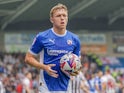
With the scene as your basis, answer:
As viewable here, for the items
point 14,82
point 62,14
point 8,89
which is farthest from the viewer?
point 14,82

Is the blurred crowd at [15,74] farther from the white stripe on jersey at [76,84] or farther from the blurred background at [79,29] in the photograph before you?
the white stripe on jersey at [76,84]

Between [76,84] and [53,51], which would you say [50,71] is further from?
[76,84]

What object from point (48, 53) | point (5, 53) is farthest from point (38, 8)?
point (48, 53)

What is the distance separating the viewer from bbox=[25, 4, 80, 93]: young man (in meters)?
7.83

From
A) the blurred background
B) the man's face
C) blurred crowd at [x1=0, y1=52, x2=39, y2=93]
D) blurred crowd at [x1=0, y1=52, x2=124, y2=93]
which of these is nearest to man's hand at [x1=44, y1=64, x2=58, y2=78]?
the man's face

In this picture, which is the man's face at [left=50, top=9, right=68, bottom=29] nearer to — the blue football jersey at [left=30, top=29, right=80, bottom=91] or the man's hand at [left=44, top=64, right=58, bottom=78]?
the blue football jersey at [left=30, top=29, right=80, bottom=91]

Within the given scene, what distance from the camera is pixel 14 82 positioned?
22969 millimetres

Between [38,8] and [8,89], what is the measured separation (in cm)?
473

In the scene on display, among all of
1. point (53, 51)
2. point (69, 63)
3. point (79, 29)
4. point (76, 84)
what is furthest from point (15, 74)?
point (69, 63)

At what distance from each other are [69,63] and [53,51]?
0.29 m

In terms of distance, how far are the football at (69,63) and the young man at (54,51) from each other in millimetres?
68

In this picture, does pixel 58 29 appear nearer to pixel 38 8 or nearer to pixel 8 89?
pixel 8 89

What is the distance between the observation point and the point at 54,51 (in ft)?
25.9

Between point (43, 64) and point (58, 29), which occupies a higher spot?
point (58, 29)
